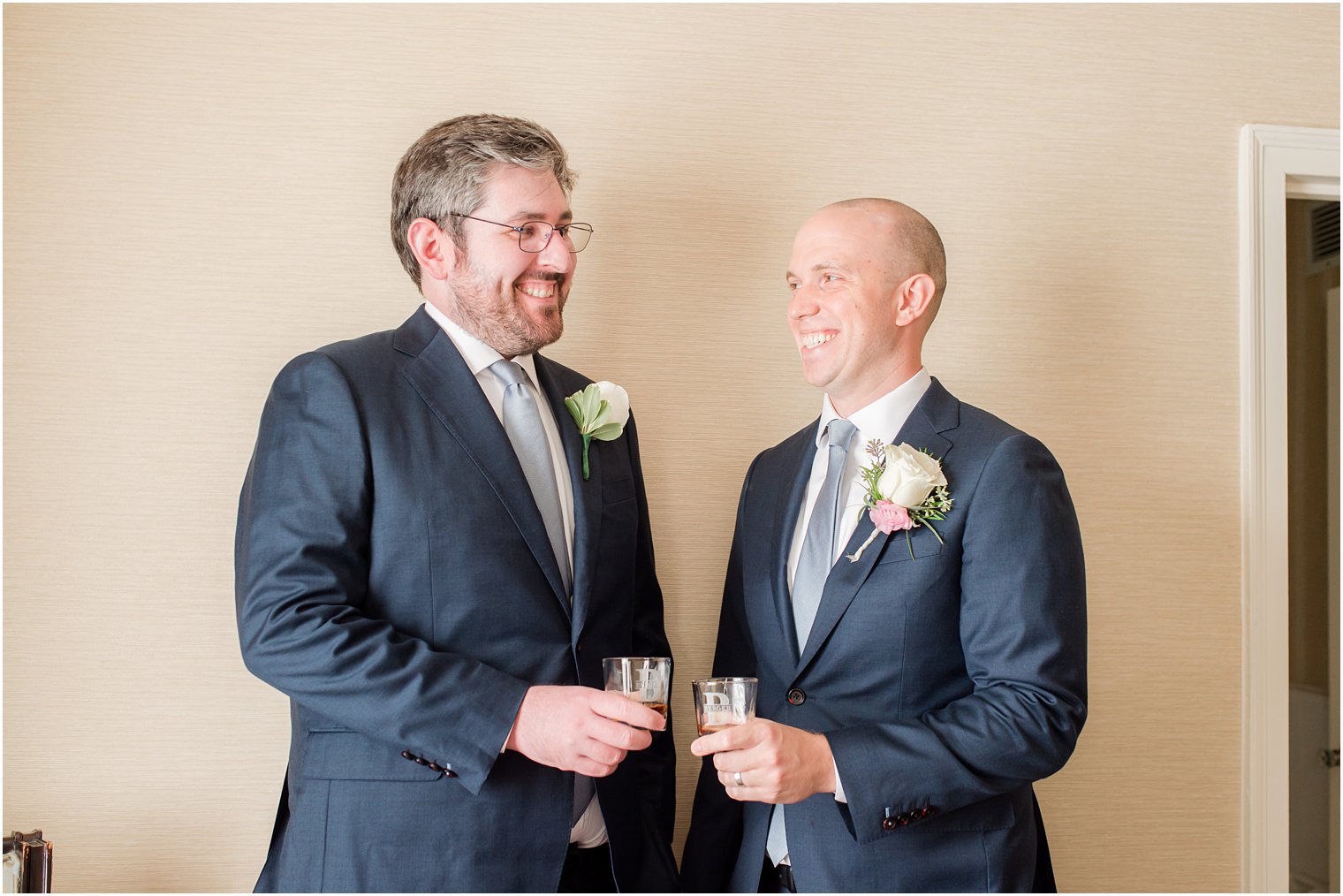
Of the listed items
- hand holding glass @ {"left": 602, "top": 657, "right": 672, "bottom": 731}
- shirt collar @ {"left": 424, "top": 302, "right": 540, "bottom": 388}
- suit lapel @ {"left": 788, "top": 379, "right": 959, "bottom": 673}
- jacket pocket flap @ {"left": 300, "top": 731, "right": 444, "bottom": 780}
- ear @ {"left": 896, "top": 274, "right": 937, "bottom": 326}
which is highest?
ear @ {"left": 896, "top": 274, "right": 937, "bottom": 326}

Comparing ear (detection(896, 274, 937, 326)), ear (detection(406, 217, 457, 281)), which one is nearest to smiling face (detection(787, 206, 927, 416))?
ear (detection(896, 274, 937, 326))

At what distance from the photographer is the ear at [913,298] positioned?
2225 millimetres

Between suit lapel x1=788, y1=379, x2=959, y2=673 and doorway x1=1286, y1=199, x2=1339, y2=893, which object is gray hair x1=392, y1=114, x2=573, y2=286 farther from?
doorway x1=1286, y1=199, x2=1339, y2=893

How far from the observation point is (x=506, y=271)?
211 cm

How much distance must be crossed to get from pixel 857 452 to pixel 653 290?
77cm

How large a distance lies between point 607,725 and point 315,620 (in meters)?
0.53

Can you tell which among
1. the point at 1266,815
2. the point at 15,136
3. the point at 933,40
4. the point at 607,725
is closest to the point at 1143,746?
the point at 1266,815

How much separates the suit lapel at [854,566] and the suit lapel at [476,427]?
0.48m

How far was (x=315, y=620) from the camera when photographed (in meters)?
1.80

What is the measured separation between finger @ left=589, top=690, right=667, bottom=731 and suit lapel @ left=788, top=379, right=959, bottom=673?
1.36 ft

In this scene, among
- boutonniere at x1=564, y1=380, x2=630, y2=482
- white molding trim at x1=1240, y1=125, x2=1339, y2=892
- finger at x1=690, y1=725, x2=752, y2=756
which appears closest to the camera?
finger at x1=690, y1=725, x2=752, y2=756

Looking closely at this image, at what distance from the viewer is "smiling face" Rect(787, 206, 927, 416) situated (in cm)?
220

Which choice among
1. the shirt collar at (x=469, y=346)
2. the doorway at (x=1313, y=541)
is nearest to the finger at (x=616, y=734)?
the shirt collar at (x=469, y=346)

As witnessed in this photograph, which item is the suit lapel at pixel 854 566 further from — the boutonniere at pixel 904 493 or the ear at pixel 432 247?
the ear at pixel 432 247
